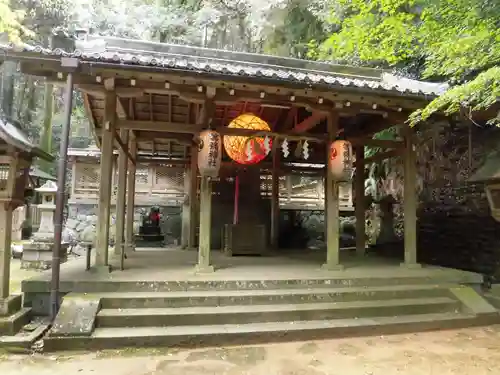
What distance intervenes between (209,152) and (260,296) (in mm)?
2764

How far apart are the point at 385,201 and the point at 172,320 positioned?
9.28 m

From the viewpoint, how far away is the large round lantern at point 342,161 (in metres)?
7.48

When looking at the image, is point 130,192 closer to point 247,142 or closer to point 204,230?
point 247,142

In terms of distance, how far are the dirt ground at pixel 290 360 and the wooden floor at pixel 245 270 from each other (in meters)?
1.53

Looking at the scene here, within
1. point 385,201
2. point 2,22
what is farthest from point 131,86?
point 385,201

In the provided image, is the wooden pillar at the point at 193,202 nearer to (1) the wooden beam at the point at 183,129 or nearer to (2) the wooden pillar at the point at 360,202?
(1) the wooden beam at the point at 183,129

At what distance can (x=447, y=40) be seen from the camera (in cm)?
642

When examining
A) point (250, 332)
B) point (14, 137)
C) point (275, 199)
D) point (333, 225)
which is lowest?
point (250, 332)

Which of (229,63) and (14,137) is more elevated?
(229,63)

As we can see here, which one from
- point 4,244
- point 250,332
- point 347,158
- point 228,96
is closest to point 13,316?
point 4,244

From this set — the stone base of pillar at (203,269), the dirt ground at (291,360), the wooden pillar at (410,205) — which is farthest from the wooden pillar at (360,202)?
the stone base of pillar at (203,269)

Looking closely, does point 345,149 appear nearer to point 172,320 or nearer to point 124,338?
point 172,320

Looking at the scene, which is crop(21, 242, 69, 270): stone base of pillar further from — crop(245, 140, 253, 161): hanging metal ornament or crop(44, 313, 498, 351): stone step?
crop(44, 313, 498, 351): stone step

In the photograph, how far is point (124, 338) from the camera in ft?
16.8
